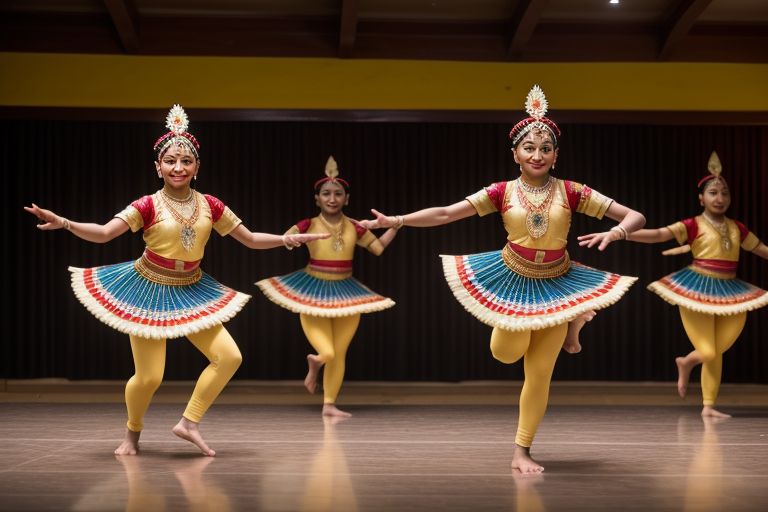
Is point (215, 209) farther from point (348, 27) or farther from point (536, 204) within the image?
point (348, 27)

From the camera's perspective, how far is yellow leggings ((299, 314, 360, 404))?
6.01 metres

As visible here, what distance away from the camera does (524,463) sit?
3984 millimetres

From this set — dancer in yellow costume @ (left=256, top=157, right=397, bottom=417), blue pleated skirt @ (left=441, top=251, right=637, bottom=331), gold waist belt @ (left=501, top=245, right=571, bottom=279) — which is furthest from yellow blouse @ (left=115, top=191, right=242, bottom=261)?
dancer in yellow costume @ (left=256, top=157, right=397, bottom=417)

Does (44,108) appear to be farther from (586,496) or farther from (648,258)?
(586,496)

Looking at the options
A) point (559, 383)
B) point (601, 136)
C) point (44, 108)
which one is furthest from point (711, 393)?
point (44, 108)

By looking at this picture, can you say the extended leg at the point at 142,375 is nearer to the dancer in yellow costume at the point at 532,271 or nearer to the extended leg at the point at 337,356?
the dancer in yellow costume at the point at 532,271

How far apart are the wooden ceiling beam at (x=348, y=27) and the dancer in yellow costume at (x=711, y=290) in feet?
7.75

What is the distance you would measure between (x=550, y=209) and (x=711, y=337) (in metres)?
2.32

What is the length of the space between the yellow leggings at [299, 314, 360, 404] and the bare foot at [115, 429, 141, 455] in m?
1.69

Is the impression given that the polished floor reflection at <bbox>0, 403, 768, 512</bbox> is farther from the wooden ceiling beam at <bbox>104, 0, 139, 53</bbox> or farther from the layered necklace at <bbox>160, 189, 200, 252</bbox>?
the wooden ceiling beam at <bbox>104, 0, 139, 53</bbox>

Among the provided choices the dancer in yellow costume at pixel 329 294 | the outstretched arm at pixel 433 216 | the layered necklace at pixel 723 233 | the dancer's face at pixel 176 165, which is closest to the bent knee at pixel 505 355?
the outstretched arm at pixel 433 216

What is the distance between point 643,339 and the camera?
7648 mm

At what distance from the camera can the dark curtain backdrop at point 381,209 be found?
24.7 ft

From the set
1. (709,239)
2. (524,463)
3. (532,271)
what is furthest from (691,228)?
(524,463)
